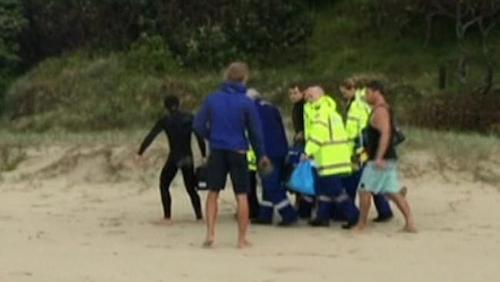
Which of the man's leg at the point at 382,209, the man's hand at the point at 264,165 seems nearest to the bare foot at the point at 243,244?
the man's hand at the point at 264,165

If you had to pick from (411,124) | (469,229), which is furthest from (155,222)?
(411,124)

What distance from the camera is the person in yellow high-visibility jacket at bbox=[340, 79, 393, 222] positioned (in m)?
13.0

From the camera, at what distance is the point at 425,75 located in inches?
1002

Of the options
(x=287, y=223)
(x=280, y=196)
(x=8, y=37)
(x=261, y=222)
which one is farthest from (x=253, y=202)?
(x=8, y=37)

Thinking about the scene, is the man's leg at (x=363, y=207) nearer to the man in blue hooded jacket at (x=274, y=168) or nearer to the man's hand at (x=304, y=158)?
the man's hand at (x=304, y=158)

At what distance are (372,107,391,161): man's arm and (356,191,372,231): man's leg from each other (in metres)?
0.43

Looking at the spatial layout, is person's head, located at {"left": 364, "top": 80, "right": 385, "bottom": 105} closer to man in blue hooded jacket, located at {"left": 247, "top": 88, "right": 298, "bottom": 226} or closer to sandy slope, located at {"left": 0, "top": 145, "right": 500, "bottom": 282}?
man in blue hooded jacket, located at {"left": 247, "top": 88, "right": 298, "bottom": 226}

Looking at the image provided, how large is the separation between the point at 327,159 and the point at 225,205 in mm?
2654

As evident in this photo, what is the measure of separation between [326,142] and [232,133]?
154 cm

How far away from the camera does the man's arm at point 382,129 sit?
12266 millimetres

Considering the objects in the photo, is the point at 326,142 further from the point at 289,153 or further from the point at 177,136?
the point at 177,136

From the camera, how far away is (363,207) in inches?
496

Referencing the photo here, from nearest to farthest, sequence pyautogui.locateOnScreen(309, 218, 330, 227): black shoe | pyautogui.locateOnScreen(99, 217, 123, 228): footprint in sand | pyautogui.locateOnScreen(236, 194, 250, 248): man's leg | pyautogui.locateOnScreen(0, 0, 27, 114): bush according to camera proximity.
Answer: pyautogui.locateOnScreen(236, 194, 250, 248): man's leg
pyautogui.locateOnScreen(309, 218, 330, 227): black shoe
pyautogui.locateOnScreen(99, 217, 123, 228): footprint in sand
pyautogui.locateOnScreen(0, 0, 27, 114): bush

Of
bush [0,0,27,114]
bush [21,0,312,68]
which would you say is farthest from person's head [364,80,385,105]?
bush [0,0,27,114]
